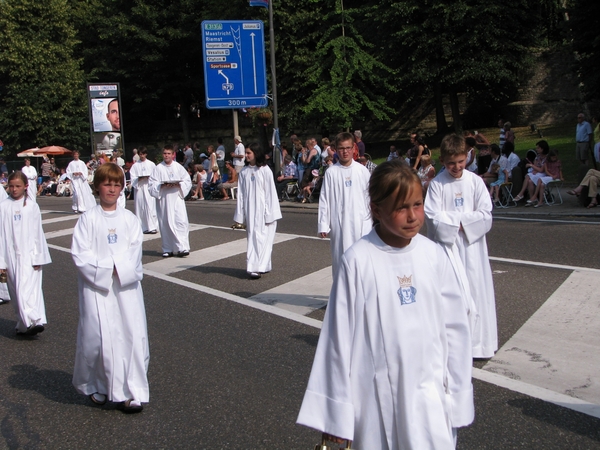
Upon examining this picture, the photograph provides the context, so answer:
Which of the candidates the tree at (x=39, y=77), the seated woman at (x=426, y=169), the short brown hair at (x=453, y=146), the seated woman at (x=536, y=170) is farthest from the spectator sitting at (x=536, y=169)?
the tree at (x=39, y=77)

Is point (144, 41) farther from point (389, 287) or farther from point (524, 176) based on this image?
point (389, 287)

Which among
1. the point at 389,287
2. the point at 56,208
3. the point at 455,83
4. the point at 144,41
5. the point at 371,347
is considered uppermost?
the point at 144,41

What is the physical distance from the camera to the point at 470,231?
6.08m

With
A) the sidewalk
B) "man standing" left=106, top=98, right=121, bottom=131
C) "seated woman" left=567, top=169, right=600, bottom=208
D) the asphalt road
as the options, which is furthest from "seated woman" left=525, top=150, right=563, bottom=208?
"man standing" left=106, top=98, right=121, bottom=131

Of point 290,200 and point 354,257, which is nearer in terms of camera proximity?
point 354,257

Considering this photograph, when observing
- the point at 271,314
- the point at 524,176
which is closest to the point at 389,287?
the point at 271,314

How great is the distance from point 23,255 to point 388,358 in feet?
19.1

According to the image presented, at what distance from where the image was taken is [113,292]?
18.1ft

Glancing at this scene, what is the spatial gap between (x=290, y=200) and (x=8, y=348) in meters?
15.2

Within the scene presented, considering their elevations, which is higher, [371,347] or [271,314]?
[371,347]

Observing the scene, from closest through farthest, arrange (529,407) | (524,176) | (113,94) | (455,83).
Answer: (529,407), (524,176), (455,83), (113,94)

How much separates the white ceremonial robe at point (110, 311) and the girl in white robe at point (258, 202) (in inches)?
203

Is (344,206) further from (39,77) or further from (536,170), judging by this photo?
(39,77)

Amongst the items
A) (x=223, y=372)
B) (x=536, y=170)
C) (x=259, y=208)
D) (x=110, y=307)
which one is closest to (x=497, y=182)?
(x=536, y=170)
